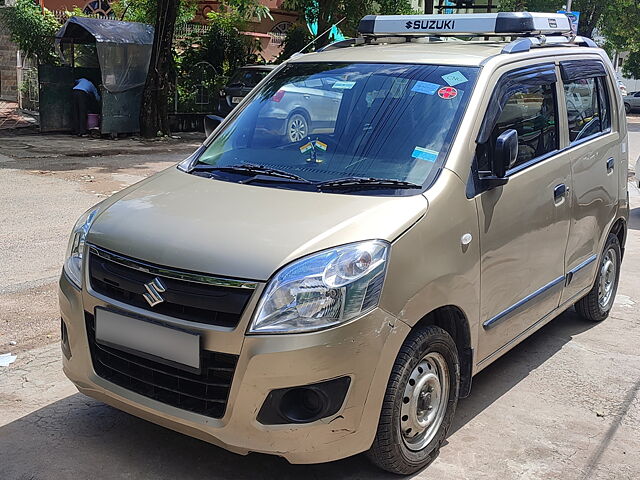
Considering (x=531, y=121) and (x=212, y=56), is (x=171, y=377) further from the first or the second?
(x=212, y=56)

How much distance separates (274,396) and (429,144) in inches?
60.5

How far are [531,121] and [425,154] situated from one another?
101 cm

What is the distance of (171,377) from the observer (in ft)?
10.4

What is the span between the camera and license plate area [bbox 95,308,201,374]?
3.02 m

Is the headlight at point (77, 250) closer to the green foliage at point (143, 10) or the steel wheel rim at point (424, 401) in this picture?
the steel wheel rim at point (424, 401)

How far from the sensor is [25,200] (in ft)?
31.6

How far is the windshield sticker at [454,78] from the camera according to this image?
3.99 metres

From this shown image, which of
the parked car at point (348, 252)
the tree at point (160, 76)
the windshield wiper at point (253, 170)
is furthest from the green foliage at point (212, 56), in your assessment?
the windshield wiper at point (253, 170)

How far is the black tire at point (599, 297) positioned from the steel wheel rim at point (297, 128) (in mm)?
2564

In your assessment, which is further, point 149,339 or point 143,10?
point 143,10

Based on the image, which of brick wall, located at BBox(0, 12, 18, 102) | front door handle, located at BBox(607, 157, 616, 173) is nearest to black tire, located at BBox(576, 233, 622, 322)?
front door handle, located at BBox(607, 157, 616, 173)

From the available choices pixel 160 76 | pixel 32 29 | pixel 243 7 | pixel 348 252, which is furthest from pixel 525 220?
pixel 32 29

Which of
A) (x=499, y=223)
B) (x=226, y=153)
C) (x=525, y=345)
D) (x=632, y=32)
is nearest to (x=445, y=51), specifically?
(x=499, y=223)

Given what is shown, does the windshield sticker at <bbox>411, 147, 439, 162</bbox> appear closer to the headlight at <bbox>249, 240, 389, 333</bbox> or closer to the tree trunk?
the headlight at <bbox>249, 240, 389, 333</bbox>
